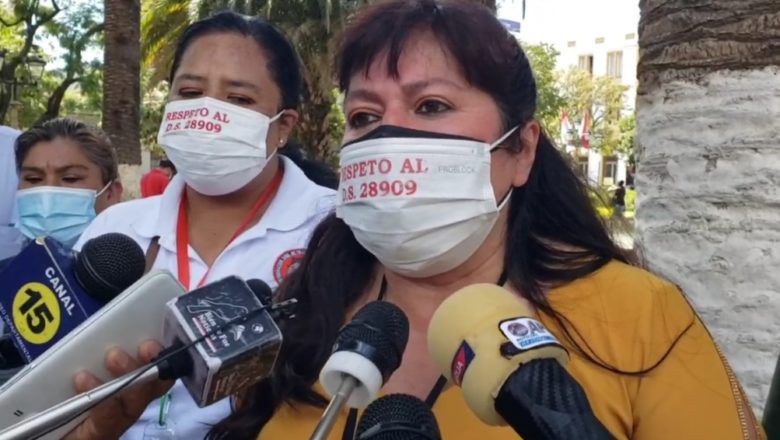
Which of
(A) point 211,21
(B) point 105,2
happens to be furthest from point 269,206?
(B) point 105,2

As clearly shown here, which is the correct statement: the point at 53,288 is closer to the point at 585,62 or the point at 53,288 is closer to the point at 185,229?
the point at 185,229

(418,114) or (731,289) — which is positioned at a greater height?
(418,114)

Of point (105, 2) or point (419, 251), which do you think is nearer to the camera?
point (419, 251)

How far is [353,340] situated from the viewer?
4.50ft

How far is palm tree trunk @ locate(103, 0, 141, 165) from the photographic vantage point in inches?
432

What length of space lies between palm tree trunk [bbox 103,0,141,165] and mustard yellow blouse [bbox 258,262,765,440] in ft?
31.5

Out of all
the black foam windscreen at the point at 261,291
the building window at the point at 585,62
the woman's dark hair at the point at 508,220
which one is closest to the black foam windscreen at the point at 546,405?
the black foam windscreen at the point at 261,291

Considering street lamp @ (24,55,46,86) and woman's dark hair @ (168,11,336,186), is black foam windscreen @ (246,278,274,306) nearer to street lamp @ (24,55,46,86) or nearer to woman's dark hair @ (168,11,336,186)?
woman's dark hair @ (168,11,336,186)

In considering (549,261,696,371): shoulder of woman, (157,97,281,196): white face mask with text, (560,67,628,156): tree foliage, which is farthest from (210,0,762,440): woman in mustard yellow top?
(560,67,628,156): tree foliage

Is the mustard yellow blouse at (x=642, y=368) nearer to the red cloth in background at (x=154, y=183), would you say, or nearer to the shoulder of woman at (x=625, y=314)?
the shoulder of woman at (x=625, y=314)

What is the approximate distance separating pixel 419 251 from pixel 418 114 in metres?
0.31

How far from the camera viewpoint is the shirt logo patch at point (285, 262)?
2.72 metres

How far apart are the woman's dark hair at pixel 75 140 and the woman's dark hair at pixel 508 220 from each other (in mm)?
1771

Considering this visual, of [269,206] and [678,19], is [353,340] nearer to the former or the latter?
[269,206]
